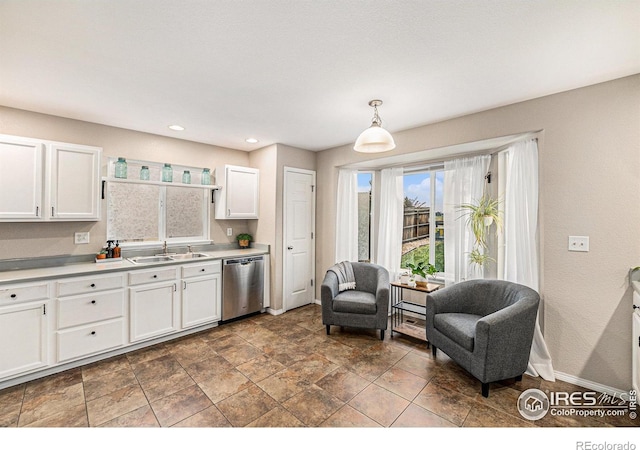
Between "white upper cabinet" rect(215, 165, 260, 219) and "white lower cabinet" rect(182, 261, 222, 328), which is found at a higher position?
"white upper cabinet" rect(215, 165, 260, 219)

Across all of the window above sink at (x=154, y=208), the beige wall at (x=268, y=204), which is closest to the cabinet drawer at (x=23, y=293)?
the window above sink at (x=154, y=208)

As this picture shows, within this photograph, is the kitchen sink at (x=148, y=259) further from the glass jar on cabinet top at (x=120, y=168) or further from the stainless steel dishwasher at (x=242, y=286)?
the glass jar on cabinet top at (x=120, y=168)

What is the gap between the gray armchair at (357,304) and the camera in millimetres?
3209

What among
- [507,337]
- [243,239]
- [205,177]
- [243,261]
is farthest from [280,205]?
[507,337]

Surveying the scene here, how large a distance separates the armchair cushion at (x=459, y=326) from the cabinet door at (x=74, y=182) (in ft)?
12.1

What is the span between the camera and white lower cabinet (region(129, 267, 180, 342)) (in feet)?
9.75

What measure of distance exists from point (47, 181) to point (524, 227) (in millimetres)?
4668

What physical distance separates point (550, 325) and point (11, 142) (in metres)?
5.13

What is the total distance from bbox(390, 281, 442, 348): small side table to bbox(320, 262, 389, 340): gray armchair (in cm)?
28

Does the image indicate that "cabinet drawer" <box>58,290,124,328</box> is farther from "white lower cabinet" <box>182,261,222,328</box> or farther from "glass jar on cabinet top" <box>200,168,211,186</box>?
"glass jar on cabinet top" <box>200,168,211,186</box>

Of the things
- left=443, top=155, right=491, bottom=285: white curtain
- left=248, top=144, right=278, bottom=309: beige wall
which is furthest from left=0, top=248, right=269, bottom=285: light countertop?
left=443, top=155, right=491, bottom=285: white curtain

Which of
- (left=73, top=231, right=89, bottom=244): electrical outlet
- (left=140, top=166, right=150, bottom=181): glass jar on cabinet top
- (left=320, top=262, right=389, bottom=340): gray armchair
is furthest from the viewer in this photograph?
(left=140, top=166, right=150, bottom=181): glass jar on cabinet top

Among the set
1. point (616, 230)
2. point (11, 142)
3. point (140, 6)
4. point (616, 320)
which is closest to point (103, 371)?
point (11, 142)
